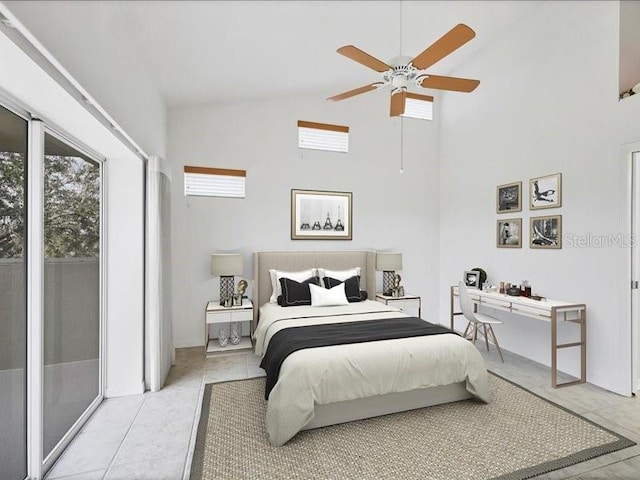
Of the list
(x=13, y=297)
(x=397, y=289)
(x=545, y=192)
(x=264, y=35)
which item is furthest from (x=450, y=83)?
(x=13, y=297)

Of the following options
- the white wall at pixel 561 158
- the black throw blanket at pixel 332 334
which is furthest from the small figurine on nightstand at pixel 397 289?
the black throw blanket at pixel 332 334

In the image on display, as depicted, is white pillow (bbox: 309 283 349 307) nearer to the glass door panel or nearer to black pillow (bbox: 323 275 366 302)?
black pillow (bbox: 323 275 366 302)

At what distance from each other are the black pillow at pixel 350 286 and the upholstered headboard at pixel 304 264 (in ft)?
1.33

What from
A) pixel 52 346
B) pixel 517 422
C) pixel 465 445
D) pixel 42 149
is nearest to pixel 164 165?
pixel 42 149

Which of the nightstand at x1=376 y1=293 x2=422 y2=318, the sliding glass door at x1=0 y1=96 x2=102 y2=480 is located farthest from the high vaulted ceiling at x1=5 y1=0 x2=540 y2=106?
the nightstand at x1=376 y1=293 x2=422 y2=318

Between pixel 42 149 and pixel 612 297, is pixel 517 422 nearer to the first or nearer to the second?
pixel 612 297

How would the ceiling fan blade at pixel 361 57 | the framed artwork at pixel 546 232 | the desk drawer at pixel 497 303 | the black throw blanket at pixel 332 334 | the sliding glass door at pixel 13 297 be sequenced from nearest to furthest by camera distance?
1. the sliding glass door at pixel 13 297
2. the ceiling fan blade at pixel 361 57
3. the black throw blanket at pixel 332 334
4. the framed artwork at pixel 546 232
5. the desk drawer at pixel 497 303

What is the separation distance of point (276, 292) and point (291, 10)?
301 cm

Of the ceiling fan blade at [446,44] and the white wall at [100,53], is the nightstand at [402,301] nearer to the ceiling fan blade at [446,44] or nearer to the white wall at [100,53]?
the ceiling fan blade at [446,44]

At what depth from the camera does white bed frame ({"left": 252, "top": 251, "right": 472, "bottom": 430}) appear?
2412mm

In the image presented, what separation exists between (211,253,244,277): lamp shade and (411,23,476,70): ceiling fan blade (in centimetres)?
287

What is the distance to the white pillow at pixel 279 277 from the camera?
4.11 metres

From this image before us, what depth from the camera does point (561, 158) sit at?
3463mm

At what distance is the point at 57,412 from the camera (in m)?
2.12
